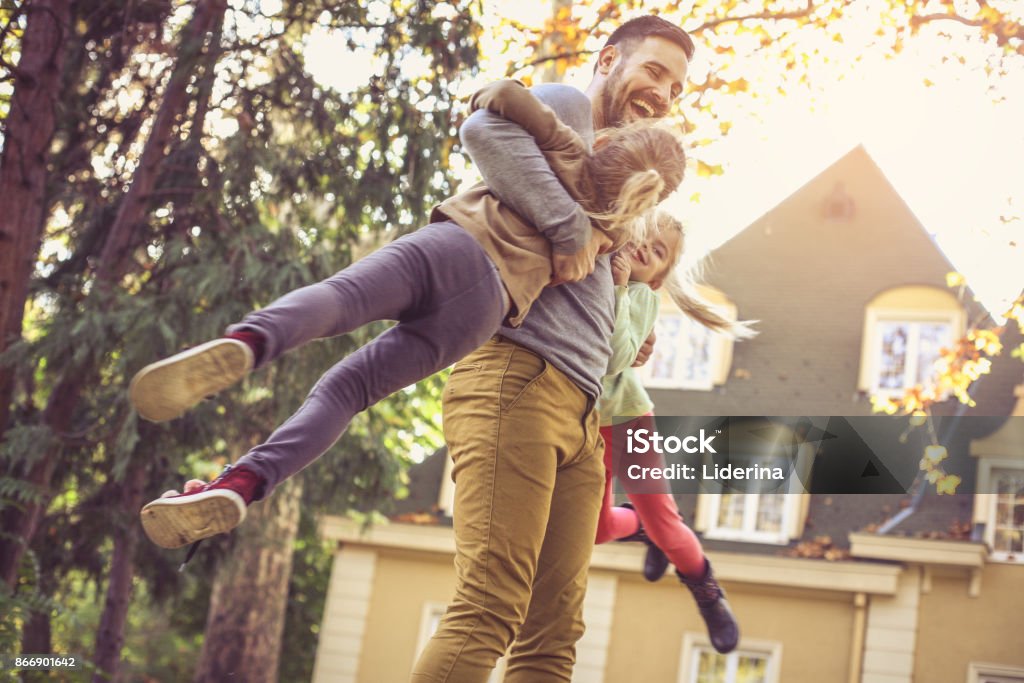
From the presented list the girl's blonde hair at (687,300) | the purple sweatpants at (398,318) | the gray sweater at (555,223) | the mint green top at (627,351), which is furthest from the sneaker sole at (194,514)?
the girl's blonde hair at (687,300)

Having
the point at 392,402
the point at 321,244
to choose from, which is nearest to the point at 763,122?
the point at 392,402

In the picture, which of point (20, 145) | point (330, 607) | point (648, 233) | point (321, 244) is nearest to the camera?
point (648, 233)

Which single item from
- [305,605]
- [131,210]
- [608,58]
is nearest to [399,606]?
[305,605]

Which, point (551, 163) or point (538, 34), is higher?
point (538, 34)

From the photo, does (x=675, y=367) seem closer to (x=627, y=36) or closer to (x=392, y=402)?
(x=392, y=402)

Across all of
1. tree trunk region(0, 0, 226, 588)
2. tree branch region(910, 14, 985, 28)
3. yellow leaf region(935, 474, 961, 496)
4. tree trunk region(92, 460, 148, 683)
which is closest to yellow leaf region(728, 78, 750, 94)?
tree branch region(910, 14, 985, 28)

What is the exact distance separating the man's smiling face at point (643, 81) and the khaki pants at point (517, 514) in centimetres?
67

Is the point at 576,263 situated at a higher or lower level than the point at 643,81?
lower

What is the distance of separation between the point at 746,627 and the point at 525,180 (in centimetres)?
971

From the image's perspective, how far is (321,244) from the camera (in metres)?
5.88

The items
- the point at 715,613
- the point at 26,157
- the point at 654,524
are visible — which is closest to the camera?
the point at 654,524

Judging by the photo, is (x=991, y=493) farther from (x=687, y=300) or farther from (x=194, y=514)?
(x=194, y=514)

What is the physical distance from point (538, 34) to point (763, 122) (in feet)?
6.27

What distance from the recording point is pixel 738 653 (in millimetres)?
11094
